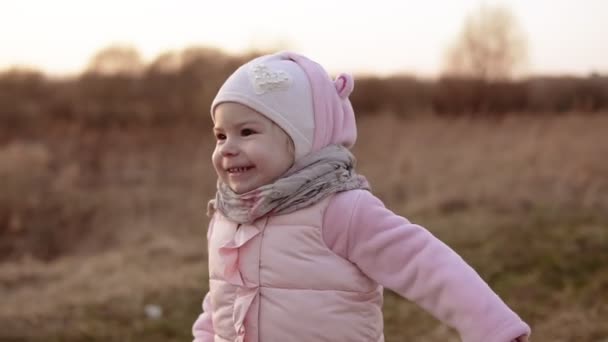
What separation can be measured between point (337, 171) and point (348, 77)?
272 mm

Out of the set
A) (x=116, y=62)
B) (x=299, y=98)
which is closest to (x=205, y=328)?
(x=299, y=98)

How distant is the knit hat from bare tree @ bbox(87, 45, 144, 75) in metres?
13.2

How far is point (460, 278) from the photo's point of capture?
5.79 ft

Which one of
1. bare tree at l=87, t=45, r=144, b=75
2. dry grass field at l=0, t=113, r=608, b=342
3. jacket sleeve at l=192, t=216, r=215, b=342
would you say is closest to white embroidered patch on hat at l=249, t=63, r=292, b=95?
jacket sleeve at l=192, t=216, r=215, b=342

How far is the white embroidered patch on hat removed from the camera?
78.7 inches

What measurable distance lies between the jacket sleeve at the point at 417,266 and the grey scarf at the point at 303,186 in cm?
4

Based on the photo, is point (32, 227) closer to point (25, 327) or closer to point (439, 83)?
point (25, 327)

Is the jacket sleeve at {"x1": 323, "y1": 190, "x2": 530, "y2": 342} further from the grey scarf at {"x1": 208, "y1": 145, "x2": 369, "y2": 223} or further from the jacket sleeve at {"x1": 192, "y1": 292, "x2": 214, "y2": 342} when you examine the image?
the jacket sleeve at {"x1": 192, "y1": 292, "x2": 214, "y2": 342}

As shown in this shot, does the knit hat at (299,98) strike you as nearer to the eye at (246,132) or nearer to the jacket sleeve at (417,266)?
the eye at (246,132)

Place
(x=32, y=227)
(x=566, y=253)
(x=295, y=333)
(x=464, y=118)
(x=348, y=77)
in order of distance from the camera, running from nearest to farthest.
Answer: (x=295, y=333) < (x=348, y=77) < (x=566, y=253) < (x=32, y=227) < (x=464, y=118)

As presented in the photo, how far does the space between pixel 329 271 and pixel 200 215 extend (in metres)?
8.90

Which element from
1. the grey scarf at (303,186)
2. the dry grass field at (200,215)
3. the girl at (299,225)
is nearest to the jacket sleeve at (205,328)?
the girl at (299,225)

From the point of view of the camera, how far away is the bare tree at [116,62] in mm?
14781

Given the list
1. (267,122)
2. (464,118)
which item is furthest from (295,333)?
(464,118)
